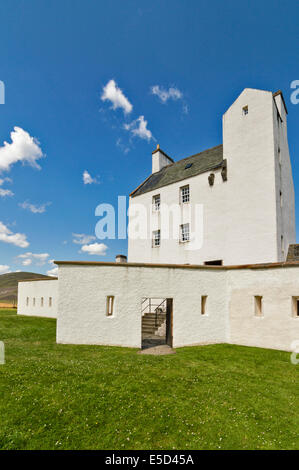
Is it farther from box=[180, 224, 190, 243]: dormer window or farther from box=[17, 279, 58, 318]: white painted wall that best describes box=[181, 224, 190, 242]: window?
box=[17, 279, 58, 318]: white painted wall

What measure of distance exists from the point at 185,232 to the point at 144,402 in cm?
1578

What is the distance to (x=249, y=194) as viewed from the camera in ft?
56.4

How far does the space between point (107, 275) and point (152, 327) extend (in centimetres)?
731

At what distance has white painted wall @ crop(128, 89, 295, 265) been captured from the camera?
16.3m

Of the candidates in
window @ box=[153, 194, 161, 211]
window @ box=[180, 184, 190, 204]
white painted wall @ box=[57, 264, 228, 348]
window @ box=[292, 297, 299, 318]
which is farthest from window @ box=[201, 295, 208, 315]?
window @ box=[153, 194, 161, 211]

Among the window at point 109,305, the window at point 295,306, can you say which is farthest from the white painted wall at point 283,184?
the window at point 109,305

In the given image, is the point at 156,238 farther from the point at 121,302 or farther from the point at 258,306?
the point at 258,306

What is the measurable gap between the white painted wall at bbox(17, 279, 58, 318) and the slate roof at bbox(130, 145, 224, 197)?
1370 centimetres

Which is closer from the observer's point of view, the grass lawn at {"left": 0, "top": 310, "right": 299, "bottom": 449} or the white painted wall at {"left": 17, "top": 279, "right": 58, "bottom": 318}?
the grass lawn at {"left": 0, "top": 310, "right": 299, "bottom": 449}

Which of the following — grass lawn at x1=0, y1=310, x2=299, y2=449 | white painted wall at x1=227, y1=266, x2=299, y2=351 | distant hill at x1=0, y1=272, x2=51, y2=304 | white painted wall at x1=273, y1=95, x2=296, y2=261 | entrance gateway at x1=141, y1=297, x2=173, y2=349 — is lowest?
distant hill at x1=0, y1=272, x2=51, y2=304

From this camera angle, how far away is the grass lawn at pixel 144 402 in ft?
17.9

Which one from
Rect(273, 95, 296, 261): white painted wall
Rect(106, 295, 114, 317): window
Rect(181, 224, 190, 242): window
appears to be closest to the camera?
Rect(106, 295, 114, 317): window

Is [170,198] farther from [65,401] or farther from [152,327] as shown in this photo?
[65,401]

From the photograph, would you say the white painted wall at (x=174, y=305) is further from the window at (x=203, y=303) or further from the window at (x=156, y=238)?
the window at (x=156, y=238)
